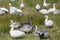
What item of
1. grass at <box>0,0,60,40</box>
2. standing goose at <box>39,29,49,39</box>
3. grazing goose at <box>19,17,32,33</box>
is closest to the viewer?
standing goose at <box>39,29,49,39</box>

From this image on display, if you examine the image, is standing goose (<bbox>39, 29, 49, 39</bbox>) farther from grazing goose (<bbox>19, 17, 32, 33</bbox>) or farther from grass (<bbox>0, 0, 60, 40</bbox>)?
grazing goose (<bbox>19, 17, 32, 33</bbox>)

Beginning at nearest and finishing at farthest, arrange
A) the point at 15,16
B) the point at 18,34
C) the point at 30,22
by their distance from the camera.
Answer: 1. the point at 18,34
2. the point at 30,22
3. the point at 15,16

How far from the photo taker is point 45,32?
9.61m

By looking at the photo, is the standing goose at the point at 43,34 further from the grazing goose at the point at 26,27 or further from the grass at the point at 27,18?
the grazing goose at the point at 26,27

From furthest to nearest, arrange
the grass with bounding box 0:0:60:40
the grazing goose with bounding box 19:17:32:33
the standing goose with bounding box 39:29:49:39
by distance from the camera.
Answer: the grazing goose with bounding box 19:17:32:33 < the grass with bounding box 0:0:60:40 < the standing goose with bounding box 39:29:49:39

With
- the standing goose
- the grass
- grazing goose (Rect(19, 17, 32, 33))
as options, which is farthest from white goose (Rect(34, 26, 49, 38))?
grazing goose (Rect(19, 17, 32, 33))

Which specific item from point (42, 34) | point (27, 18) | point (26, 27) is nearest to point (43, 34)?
point (42, 34)

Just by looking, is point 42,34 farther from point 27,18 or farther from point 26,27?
point 27,18

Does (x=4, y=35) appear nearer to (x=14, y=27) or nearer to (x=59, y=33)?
(x=14, y=27)

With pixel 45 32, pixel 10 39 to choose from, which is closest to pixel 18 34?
pixel 10 39

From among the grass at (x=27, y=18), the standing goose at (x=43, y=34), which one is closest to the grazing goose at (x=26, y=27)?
the grass at (x=27, y=18)

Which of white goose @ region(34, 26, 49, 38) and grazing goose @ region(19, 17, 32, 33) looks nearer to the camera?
white goose @ region(34, 26, 49, 38)

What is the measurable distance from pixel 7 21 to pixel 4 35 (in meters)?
1.20

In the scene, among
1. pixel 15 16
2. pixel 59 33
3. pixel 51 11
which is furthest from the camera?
pixel 51 11
